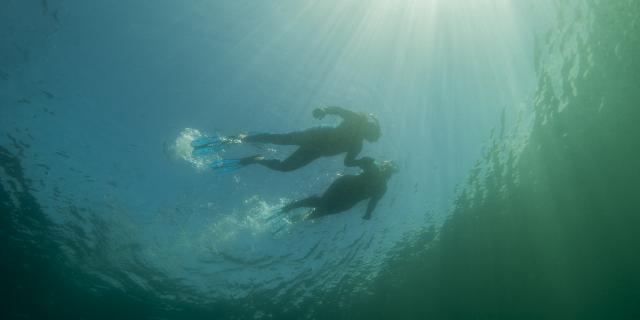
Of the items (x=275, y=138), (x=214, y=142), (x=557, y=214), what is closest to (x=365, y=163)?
(x=275, y=138)

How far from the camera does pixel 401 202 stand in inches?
570

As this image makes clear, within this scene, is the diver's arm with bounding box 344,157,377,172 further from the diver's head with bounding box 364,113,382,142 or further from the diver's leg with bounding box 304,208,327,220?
the diver's leg with bounding box 304,208,327,220

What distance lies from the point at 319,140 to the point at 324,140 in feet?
0.31

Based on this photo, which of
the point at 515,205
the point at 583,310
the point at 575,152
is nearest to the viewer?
the point at 575,152

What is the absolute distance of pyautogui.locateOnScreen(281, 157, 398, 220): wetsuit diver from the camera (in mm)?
6152

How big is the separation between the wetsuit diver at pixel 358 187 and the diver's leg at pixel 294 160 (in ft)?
2.20

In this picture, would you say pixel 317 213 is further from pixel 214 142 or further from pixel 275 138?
pixel 214 142

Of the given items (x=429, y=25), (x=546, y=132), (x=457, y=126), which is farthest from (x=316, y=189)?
(x=546, y=132)

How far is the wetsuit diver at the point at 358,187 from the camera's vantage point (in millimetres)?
6152

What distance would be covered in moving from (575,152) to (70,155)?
785 inches

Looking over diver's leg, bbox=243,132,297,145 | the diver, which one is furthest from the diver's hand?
diver's leg, bbox=243,132,297,145

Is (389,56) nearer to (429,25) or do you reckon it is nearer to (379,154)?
(429,25)

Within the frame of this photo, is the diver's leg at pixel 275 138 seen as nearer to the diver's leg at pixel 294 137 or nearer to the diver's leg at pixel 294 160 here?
the diver's leg at pixel 294 137

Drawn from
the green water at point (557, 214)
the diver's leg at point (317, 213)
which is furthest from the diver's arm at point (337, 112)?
the green water at point (557, 214)
